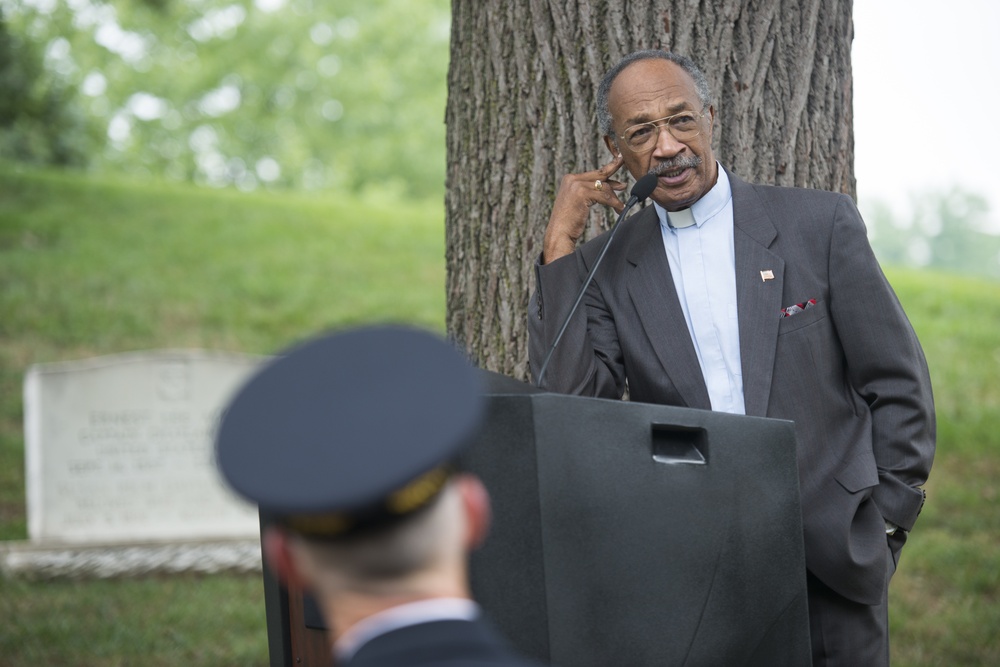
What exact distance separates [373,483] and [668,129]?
64.4 inches

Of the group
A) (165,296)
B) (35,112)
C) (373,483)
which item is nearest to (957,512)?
(373,483)

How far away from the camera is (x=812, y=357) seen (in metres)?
2.37

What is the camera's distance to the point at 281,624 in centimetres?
205

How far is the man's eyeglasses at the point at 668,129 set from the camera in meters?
2.54

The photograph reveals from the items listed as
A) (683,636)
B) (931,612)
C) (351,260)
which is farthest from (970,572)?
(351,260)

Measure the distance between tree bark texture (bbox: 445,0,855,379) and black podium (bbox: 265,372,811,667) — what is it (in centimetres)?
151

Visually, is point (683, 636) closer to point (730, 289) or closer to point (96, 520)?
point (730, 289)

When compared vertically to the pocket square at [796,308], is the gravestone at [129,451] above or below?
below

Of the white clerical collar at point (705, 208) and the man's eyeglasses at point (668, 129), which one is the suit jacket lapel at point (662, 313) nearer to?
the white clerical collar at point (705, 208)

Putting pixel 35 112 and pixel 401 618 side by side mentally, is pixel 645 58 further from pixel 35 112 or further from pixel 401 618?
pixel 35 112

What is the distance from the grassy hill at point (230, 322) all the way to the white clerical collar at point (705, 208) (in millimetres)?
3233

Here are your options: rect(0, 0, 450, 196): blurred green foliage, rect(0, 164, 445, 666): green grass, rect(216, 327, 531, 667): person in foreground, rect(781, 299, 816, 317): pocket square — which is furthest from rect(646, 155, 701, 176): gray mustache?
rect(0, 0, 450, 196): blurred green foliage

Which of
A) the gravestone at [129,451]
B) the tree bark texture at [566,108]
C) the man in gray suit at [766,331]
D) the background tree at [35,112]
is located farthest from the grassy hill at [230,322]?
the man in gray suit at [766,331]

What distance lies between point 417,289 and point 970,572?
6.31m
